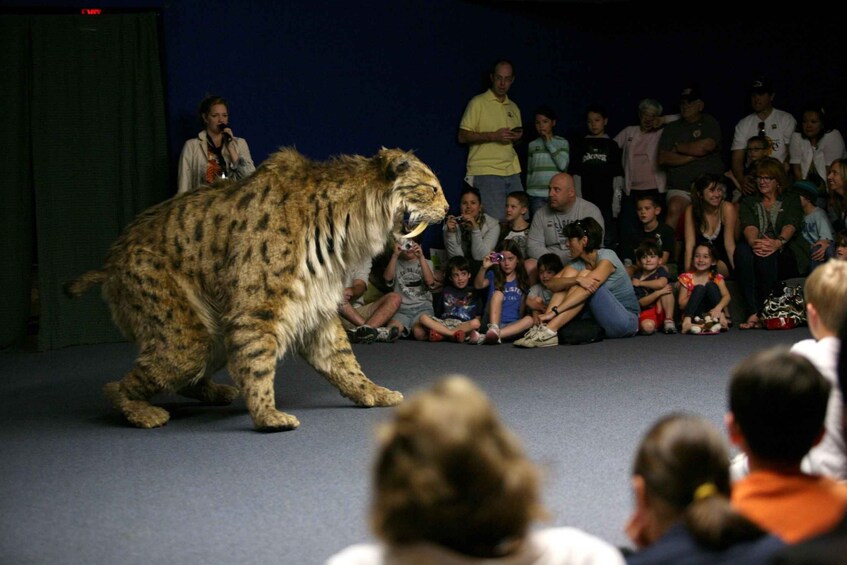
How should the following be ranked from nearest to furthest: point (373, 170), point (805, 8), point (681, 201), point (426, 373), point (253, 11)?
point (373, 170), point (426, 373), point (253, 11), point (681, 201), point (805, 8)

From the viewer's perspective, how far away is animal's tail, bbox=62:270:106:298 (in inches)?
219

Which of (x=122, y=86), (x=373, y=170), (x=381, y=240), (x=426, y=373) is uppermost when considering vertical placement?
(x=122, y=86)

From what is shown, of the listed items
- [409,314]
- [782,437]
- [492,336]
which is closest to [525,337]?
[492,336]

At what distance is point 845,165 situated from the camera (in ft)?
28.2

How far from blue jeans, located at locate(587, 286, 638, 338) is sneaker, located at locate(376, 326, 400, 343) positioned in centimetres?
152

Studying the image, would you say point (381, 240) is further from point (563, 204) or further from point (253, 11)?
point (253, 11)

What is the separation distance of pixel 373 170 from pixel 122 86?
376 centimetres

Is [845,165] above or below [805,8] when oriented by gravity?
below

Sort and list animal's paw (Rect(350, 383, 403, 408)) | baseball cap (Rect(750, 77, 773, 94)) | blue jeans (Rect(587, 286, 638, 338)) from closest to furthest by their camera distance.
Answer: animal's paw (Rect(350, 383, 403, 408)), blue jeans (Rect(587, 286, 638, 338)), baseball cap (Rect(750, 77, 773, 94))

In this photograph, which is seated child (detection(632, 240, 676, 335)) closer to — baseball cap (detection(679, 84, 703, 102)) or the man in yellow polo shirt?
the man in yellow polo shirt

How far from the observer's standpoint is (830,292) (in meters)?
3.27

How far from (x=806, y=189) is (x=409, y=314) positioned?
341 centimetres

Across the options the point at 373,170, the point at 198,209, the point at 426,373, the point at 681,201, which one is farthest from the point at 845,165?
the point at 198,209

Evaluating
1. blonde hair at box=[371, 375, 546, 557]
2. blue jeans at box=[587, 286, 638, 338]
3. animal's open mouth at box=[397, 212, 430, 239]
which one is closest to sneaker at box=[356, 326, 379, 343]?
blue jeans at box=[587, 286, 638, 338]
